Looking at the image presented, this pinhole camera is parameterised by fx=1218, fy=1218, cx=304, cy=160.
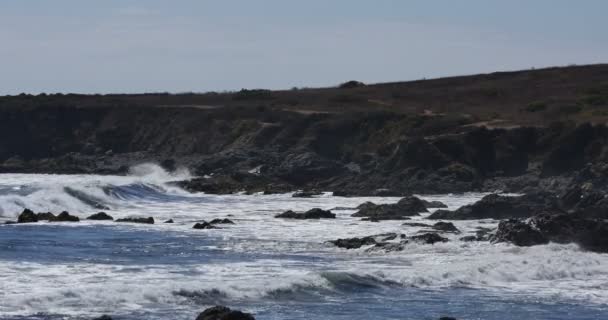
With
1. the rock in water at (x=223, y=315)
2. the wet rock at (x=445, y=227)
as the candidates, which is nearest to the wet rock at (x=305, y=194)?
the wet rock at (x=445, y=227)

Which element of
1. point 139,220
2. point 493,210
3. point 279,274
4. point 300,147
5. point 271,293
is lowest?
point 271,293

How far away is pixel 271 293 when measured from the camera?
26.4 metres

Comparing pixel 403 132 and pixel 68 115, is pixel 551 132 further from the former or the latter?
pixel 68 115

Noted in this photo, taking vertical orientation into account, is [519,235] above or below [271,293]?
above

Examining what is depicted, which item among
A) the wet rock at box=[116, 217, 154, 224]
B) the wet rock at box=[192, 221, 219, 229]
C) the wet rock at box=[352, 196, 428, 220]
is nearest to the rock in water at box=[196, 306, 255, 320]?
the wet rock at box=[192, 221, 219, 229]

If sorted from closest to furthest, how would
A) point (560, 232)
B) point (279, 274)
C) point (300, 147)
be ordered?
point (279, 274) → point (560, 232) → point (300, 147)

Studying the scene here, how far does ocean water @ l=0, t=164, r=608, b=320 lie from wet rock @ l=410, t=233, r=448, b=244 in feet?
1.28

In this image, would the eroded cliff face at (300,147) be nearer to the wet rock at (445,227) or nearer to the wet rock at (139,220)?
the wet rock at (139,220)

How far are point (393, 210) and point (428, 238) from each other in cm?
1113

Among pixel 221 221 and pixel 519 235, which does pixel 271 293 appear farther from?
pixel 221 221

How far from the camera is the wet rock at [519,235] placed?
34719 millimetres

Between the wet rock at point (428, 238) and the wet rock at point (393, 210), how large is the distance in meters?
8.70

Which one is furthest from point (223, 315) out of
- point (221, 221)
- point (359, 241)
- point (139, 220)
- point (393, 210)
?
point (393, 210)

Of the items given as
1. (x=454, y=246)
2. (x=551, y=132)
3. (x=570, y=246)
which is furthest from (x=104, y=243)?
(x=551, y=132)
